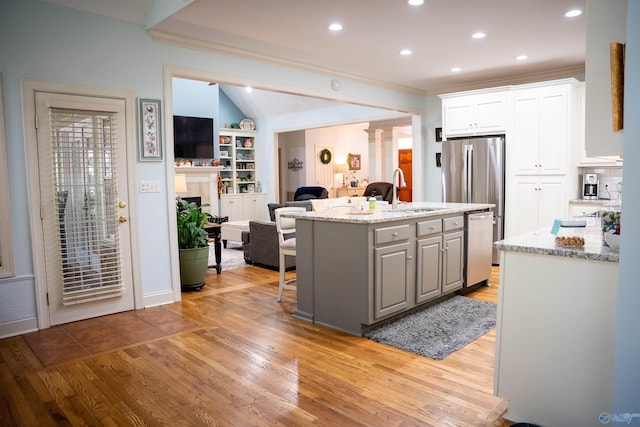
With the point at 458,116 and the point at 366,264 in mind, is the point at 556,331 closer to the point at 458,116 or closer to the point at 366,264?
the point at 366,264

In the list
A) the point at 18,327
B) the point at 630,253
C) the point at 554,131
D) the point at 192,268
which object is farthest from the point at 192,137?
the point at 630,253

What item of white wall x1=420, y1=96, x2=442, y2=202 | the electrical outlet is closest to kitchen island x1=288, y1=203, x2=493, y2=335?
the electrical outlet

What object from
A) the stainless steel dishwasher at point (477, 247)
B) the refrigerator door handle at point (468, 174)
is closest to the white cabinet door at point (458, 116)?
the refrigerator door handle at point (468, 174)

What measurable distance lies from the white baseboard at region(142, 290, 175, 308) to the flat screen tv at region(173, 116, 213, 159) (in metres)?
5.15

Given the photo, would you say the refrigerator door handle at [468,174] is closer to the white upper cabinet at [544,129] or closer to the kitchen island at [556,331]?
the white upper cabinet at [544,129]

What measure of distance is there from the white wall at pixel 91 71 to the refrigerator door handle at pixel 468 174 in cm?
272

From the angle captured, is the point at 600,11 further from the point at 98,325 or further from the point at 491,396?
the point at 98,325

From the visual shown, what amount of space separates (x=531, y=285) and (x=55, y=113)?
11.8 feet

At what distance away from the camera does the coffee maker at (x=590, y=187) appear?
5.53 meters

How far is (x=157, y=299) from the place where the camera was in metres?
4.23

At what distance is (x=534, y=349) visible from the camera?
6.95 feet

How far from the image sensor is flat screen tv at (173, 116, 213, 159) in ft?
29.2

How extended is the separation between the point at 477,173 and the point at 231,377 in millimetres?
4520

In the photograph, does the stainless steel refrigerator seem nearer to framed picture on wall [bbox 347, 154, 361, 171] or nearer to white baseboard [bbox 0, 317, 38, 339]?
white baseboard [bbox 0, 317, 38, 339]
